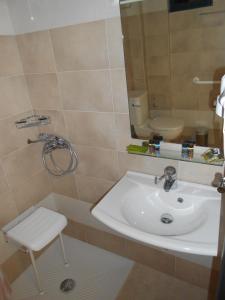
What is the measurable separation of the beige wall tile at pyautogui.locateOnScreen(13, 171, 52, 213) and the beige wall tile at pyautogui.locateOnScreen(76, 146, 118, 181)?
40 cm

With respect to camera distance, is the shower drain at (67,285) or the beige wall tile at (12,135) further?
the shower drain at (67,285)

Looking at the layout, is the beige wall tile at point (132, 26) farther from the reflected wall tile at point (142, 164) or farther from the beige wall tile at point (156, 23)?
the reflected wall tile at point (142, 164)

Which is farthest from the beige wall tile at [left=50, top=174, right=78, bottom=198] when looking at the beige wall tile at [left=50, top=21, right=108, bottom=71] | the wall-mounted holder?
the beige wall tile at [left=50, top=21, right=108, bottom=71]

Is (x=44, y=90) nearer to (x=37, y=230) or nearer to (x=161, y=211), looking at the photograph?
→ (x=37, y=230)

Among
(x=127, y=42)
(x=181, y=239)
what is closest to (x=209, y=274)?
(x=181, y=239)

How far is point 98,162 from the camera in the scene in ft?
5.33

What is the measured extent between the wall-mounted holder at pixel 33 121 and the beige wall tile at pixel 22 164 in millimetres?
195

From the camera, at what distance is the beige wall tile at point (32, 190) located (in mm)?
1737

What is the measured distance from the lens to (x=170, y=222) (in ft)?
4.07

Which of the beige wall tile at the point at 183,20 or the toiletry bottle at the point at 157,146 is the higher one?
the beige wall tile at the point at 183,20

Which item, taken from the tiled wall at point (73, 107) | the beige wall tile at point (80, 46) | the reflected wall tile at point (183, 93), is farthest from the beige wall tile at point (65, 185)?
the reflected wall tile at point (183, 93)

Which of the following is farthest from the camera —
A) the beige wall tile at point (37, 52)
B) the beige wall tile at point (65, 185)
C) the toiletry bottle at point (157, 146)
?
the beige wall tile at point (65, 185)

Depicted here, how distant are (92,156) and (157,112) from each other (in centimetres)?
57

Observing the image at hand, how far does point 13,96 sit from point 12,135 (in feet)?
0.89
